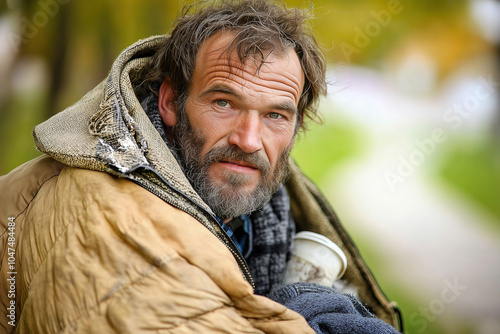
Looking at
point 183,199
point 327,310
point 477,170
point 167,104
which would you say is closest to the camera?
point 183,199

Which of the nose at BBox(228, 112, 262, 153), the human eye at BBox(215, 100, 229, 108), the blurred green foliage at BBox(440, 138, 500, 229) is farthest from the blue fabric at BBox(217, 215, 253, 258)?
the blurred green foliage at BBox(440, 138, 500, 229)

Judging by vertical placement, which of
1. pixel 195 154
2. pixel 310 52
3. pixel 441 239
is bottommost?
pixel 441 239

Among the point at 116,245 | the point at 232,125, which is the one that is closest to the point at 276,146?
the point at 232,125

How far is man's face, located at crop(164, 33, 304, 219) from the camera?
1.82 metres

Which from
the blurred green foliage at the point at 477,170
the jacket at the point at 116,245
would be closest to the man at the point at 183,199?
the jacket at the point at 116,245

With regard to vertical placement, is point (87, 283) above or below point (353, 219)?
above

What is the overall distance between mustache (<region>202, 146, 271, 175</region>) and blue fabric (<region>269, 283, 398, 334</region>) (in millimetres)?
Answer: 533

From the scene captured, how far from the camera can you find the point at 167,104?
2.06 m

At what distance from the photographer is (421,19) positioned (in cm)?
411

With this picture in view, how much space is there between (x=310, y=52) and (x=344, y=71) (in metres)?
2.04

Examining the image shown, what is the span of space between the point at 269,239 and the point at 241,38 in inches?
37.1

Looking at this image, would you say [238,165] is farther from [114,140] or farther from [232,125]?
[114,140]

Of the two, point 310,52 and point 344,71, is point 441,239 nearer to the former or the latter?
point 344,71

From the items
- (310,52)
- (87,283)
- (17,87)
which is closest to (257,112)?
(310,52)
